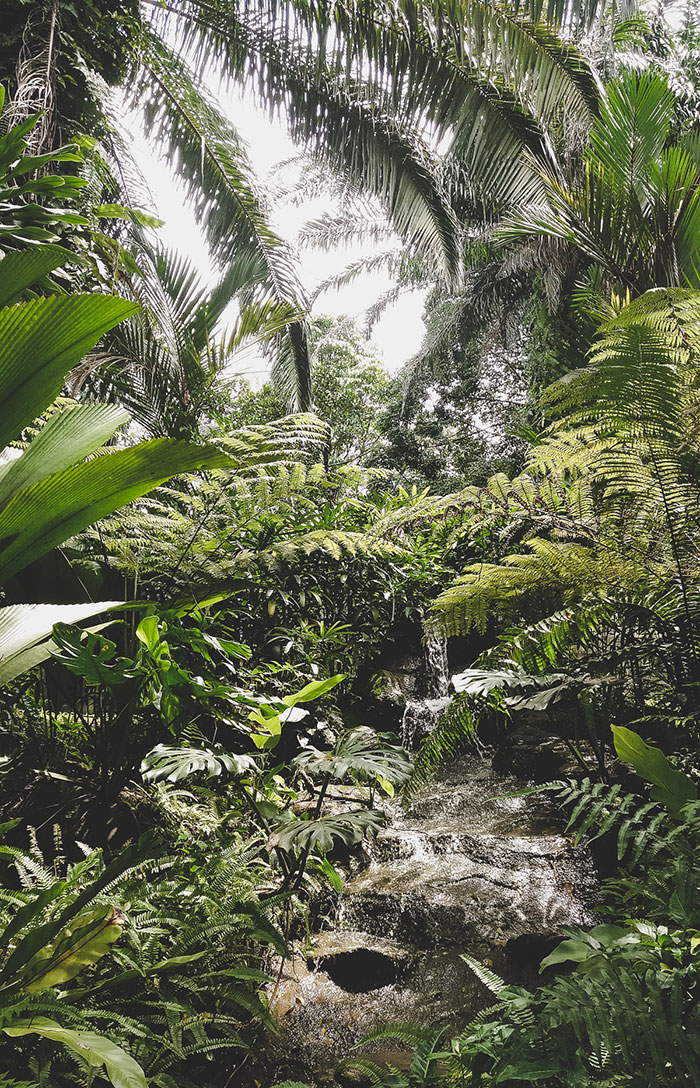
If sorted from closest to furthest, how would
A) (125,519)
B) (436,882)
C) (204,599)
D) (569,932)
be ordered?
(569,932), (204,599), (436,882), (125,519)

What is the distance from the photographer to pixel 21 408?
1301 mm

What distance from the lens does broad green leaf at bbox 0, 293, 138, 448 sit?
1.25 metres

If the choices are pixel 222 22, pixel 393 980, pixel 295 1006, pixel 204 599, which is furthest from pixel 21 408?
pixel 222 22

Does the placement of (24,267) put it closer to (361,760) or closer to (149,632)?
(149,632)

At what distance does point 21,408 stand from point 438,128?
5.19 metres

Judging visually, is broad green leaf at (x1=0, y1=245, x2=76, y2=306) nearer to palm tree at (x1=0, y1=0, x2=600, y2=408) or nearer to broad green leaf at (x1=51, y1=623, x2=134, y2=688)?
broad green leaf at (x1=51, y1=623, x2=134, y2=688)

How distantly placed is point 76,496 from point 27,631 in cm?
29

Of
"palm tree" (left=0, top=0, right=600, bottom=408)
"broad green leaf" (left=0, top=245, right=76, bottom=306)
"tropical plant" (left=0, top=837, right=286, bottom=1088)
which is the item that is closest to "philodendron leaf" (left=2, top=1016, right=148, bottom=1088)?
"tropical plant" (left=0, top=837, right=286, bottom=1088)

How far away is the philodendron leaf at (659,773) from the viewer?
1470 millimetres

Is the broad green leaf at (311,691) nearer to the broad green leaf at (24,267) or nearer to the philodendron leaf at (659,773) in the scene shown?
the philodendron leaf at (659,773)

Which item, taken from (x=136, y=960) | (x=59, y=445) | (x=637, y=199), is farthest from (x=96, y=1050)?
(x=637, y=199)

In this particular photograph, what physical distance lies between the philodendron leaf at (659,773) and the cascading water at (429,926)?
68 centimetres

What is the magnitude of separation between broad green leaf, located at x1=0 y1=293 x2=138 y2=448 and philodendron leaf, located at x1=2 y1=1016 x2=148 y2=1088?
109cm

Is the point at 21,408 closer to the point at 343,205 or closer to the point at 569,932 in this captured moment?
the point at 569,932
